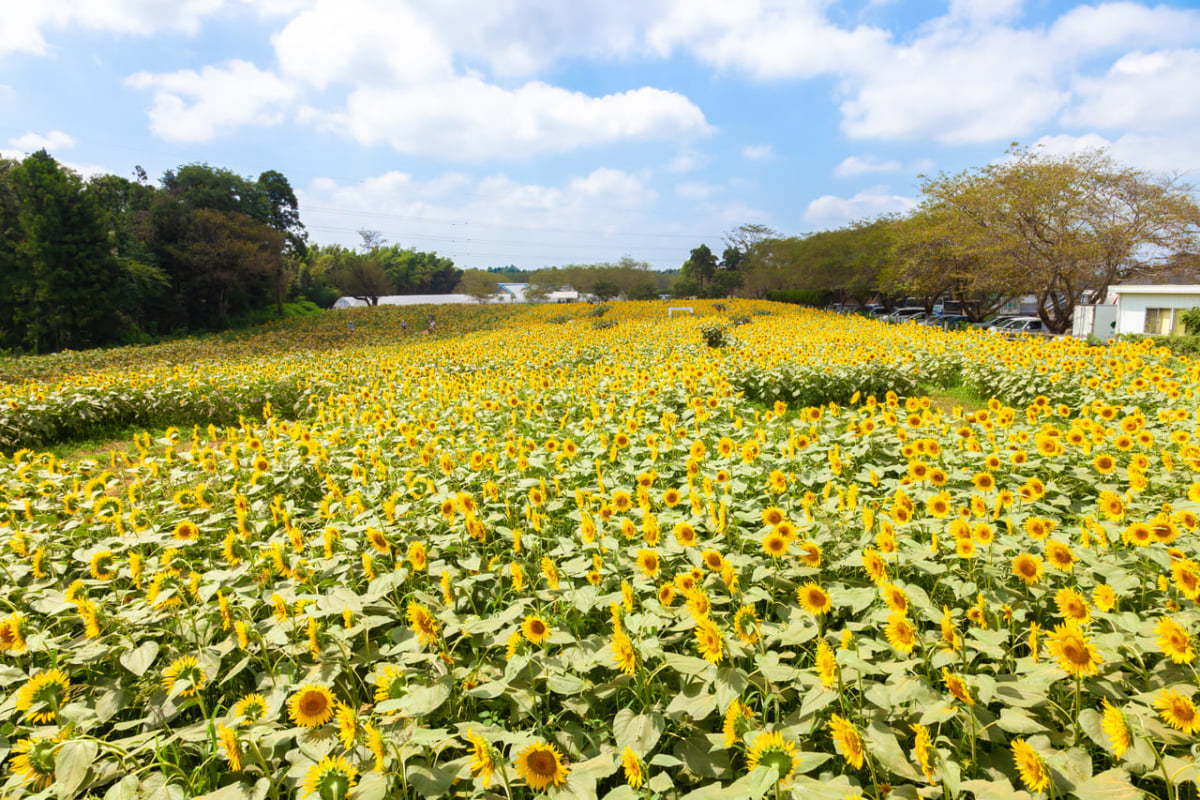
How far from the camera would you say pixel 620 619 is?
1707 millimetres

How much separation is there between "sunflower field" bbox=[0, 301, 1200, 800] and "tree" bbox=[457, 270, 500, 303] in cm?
6454

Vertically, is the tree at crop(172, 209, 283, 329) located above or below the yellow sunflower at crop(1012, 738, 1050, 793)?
above

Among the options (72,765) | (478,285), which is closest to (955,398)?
(72,765)

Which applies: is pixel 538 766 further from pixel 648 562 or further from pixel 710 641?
pixel 648 562

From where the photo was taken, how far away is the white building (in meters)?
15.2

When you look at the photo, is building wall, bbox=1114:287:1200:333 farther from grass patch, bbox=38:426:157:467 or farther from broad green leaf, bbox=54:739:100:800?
grass patch, bbox=38:426:157:467

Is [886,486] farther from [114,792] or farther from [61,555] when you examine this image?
[61,555]

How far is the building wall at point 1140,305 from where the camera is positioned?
1525 cm

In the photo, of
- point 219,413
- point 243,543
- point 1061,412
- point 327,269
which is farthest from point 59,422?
point 327,269

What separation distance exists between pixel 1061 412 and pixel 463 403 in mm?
5268

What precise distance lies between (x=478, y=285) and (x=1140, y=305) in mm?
68689

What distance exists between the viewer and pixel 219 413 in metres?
8.17

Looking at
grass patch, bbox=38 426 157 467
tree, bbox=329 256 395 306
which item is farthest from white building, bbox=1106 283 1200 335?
tree, bbox=329 256 395 306

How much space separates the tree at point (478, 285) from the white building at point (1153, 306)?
57.3m
